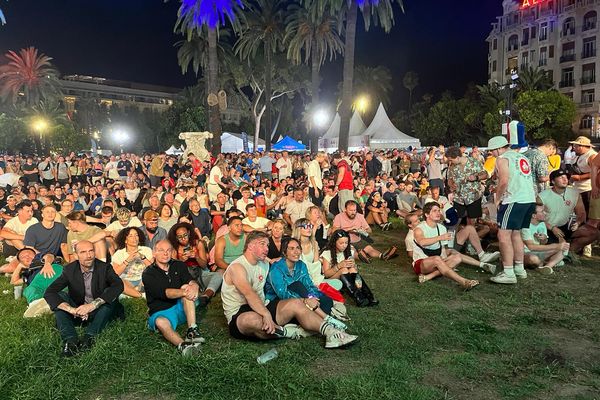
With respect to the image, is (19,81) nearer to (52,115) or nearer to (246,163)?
(52,115)

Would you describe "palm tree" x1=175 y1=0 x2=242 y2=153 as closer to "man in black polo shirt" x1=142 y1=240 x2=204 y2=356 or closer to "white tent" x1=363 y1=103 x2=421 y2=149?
"white tent" x1=363 y1=103 x2=421 y2=149

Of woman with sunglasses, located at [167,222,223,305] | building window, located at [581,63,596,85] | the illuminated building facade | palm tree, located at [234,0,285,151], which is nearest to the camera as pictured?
woman with sunglasses, located at [167,222,223,305]

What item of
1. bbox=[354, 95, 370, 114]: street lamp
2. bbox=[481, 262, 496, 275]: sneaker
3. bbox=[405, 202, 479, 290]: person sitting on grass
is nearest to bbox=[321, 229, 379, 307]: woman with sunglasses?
bbox=[405, 202, 479, 290]: person sitting on grass

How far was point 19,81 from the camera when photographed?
2079 inches

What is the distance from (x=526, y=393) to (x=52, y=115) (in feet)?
200

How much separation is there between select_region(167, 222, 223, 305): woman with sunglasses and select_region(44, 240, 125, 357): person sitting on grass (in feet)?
3.65

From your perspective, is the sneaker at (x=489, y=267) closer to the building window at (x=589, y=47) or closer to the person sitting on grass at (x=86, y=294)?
the person sitting on grass at (x=86, y=294)

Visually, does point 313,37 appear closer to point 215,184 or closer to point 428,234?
point 215,184

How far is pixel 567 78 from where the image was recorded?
172ft

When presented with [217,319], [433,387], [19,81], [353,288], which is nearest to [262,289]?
[217,319]

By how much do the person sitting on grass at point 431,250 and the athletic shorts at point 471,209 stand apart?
127cm

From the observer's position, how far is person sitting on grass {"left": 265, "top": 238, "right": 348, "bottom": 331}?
4887 mm

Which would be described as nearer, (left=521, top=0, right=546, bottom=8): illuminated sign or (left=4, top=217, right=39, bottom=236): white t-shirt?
(left=4, top=217, right=39, bottom=236): white t-shirt

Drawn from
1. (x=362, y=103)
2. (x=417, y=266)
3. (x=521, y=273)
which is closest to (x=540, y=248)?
(x=521, y=273)
